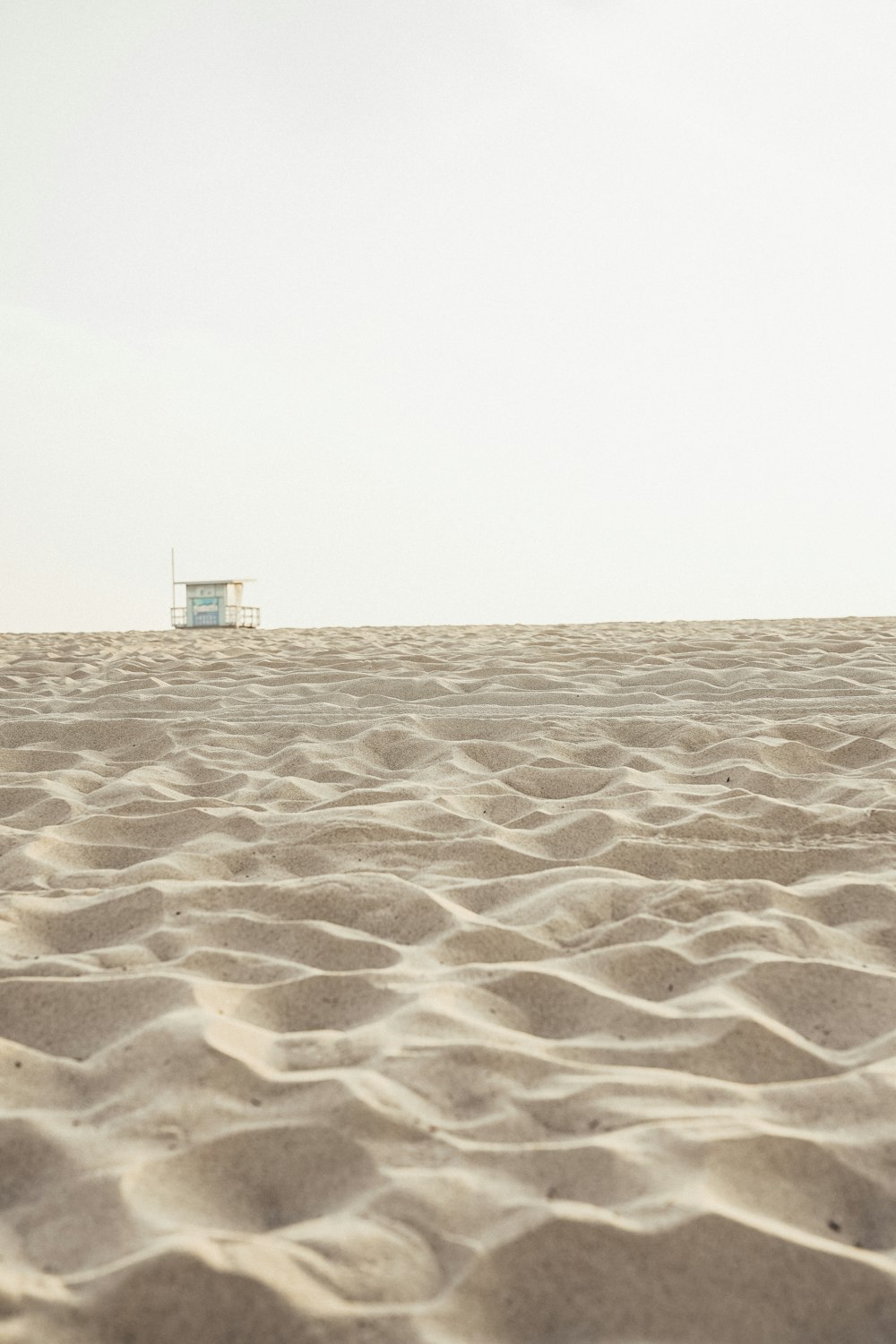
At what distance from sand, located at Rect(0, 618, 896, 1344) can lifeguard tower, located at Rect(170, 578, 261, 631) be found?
52.8 ft

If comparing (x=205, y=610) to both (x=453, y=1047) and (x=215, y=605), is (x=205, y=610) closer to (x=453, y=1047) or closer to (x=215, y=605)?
(x=215, y=605)

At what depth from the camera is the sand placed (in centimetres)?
141

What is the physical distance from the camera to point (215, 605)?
801 inches

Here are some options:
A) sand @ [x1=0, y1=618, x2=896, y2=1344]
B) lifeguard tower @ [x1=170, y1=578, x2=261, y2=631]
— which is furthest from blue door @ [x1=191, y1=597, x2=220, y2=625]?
sand @ [x1=0, y1=618, x2=896, y2=1344]

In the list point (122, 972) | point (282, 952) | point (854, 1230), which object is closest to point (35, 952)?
Answer: point (122, 972)

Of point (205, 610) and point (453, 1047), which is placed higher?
point (205, 610)

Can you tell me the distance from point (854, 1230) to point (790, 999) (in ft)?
2.25

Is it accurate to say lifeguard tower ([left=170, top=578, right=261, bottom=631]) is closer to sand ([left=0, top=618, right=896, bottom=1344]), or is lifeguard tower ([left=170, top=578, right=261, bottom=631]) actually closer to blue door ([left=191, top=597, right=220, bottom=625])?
blue door ([left=191, top=597, right=220, bottom=625])

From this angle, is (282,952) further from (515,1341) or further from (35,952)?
(515,1341)

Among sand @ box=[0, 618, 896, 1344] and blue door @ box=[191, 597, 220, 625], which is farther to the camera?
blue door @ box=[191, 597, 220, 625]

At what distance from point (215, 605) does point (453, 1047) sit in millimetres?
18908

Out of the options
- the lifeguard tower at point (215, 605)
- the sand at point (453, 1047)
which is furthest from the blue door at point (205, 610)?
the sand at point (453, 1047)

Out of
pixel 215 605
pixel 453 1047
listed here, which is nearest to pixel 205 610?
pixel 215 605

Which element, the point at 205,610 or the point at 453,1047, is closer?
the point at 453,1047
